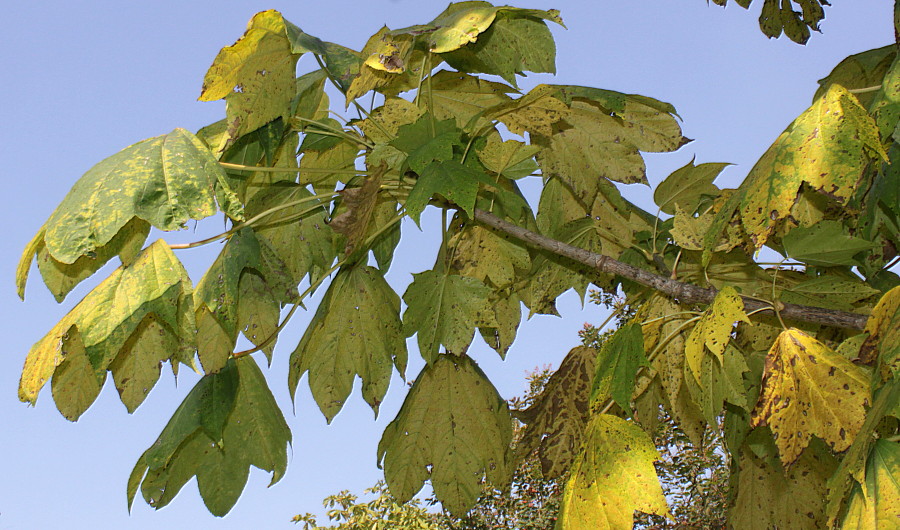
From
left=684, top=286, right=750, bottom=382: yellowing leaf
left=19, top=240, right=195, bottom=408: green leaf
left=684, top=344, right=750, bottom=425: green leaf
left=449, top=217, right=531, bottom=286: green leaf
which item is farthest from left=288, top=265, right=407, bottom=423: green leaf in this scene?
left=684, top=286, right=750, bottom=382: yellowing leaf

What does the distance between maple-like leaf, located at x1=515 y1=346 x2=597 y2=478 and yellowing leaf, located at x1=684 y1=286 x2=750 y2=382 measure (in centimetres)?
70

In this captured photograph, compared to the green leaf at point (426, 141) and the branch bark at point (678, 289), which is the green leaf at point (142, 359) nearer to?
the green leaf at point (426, 141)

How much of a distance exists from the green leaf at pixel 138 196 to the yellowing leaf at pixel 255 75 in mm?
225

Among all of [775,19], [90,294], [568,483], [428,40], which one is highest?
[775,19]

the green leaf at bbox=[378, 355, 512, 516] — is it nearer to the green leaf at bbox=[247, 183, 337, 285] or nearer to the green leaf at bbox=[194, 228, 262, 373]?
the green leaf at bbox=[247, 183, 337, 285]

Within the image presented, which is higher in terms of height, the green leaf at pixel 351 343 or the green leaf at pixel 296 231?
the green leaf at pixel 296 231

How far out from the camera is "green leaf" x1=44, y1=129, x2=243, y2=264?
5.09 ft

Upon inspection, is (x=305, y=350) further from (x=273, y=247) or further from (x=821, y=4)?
(x=821, y=4)

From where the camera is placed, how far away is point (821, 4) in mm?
3064

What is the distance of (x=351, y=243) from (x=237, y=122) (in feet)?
1.34

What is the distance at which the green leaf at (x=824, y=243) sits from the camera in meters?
1.72

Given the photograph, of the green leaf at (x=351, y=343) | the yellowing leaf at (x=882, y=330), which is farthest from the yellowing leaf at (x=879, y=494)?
the green leaf at (x=351, y=343)

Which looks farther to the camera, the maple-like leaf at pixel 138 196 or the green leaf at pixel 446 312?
the green leaf at pixel 446 312

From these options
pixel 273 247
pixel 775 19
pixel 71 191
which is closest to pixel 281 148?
pixel 273 247
